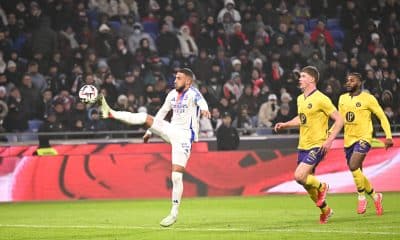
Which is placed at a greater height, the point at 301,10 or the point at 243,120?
the point at 301,10

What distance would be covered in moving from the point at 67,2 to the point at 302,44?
745 cm

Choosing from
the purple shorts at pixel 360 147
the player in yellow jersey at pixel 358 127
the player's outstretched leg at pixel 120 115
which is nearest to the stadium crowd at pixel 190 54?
the player in yellow jersey at pixel 358 127

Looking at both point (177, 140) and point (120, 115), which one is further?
point (177, 140)

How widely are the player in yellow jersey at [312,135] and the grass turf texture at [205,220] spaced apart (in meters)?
0.52

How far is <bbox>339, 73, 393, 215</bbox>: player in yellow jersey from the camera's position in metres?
16.1

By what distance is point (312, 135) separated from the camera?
577 inches

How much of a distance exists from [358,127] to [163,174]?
7.13 meters

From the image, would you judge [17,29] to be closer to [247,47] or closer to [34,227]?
[247,47]

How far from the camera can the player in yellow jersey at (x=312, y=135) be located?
47.5 feet

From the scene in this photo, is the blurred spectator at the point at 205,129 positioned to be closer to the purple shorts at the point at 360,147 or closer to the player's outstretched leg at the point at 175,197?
the purple shorts at the point at 360,147

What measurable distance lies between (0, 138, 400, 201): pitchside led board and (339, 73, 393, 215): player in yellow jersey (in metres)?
5.72

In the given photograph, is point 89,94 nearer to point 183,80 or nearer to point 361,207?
point 183,80

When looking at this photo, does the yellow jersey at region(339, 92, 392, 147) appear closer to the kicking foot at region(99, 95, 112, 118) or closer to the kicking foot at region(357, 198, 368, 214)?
the kicking foot at region(357, 198, 368, 214)

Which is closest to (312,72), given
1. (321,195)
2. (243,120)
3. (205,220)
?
(321,195)
